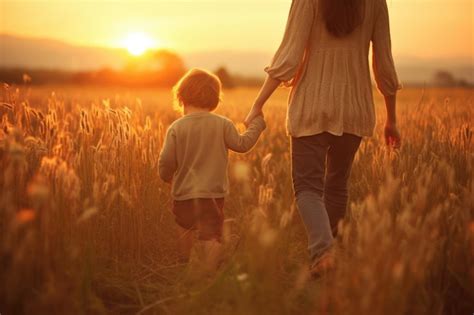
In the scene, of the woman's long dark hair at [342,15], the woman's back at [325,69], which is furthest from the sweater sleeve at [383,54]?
the woman's long dark hair at [342,15]

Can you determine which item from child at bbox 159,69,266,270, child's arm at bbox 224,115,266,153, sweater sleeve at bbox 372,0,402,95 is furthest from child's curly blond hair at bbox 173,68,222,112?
sweater sleeve at bbox 372,0,402,95

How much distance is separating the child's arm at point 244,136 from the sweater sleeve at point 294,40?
29cm

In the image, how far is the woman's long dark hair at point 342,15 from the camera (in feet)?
9.33

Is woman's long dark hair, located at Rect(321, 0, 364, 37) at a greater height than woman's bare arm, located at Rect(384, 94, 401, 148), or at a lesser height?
greater

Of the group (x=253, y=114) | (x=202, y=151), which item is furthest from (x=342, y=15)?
(x=202, y=151)

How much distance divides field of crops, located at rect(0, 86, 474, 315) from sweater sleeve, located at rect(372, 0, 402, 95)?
0.55 m

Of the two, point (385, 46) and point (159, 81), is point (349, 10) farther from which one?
point (159, 81)

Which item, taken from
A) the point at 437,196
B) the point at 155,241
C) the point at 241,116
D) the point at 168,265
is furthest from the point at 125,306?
the point at 241,116

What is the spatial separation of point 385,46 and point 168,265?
5.66 ft

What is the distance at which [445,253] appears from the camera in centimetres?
268

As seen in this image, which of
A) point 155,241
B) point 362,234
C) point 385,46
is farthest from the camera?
point 155,241

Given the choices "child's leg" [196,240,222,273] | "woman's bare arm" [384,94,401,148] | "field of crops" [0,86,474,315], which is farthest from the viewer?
"woman's bare arm" [384,94,401,148]

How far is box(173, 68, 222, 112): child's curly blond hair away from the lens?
3168mm

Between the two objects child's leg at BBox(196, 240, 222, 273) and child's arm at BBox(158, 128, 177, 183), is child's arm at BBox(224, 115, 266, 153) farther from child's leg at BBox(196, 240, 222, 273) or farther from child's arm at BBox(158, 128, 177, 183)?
child's leg at BBox(196, 240, 222, 273)
